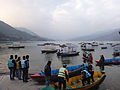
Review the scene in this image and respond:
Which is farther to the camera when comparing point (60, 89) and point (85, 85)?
point (85, 85)

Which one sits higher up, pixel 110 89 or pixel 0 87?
pixel 0 87

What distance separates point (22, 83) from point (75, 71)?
7854 mm

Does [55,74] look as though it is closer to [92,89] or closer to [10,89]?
[92,89]

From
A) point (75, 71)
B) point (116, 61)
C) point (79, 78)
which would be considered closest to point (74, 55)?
point (116, 61)

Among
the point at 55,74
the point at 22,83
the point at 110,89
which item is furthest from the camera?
the point at 55,74

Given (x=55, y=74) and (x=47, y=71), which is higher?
(x=47, y=71)

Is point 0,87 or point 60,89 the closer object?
point 60,89

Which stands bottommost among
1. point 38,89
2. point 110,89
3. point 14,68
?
point 110,89

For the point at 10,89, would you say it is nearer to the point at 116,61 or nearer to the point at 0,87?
the point at 0,87

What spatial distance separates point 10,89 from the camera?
10.5 meters

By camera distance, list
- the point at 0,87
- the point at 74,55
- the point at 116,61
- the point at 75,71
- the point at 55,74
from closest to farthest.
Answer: the point at 0,87 < the point at 55,74 < the point at 75,71 < the point at 116,61 < the point at 74,55

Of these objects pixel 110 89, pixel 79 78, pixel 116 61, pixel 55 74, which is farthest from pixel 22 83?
pixel 116 61

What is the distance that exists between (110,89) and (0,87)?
11037 millimetres

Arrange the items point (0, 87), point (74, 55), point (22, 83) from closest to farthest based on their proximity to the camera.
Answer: point (0, 87) < point (22, 83) < point (74, 55)
